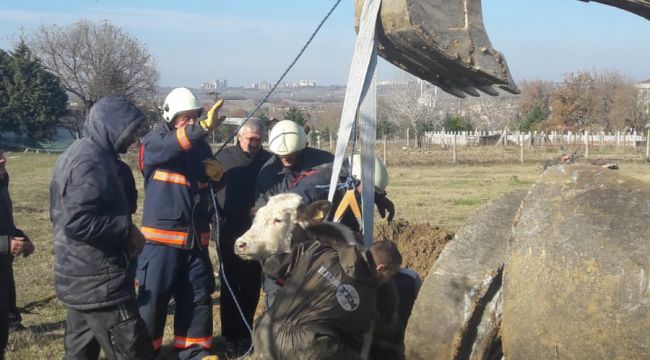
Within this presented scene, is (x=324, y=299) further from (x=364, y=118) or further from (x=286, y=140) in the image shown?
(x=286, y=140)

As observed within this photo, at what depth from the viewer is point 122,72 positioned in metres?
55.4

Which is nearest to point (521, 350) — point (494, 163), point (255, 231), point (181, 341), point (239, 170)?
point (255, 231)

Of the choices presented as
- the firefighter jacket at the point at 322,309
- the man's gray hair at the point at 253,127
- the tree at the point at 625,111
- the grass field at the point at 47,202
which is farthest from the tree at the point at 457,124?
the firefighter jacket at the point at 322,309

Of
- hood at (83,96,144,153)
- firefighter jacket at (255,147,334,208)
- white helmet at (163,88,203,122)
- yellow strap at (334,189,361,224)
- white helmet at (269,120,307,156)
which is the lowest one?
yellow strap at (334,189,361,224)

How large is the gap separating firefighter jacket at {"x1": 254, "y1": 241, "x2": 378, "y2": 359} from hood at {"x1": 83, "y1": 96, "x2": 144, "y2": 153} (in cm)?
131

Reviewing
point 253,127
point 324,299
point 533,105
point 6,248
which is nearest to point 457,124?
point 533,105

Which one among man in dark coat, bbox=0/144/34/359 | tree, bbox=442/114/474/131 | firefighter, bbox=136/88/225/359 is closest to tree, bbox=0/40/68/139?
tree, bbox=442/114/474/131

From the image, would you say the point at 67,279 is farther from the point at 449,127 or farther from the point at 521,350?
the point at 449,127

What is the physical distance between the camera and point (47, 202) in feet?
62.2

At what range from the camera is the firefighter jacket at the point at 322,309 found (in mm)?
3740

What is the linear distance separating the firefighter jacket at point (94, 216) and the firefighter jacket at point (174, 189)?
0.92 m

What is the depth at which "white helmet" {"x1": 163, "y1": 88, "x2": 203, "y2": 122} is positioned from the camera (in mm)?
5805

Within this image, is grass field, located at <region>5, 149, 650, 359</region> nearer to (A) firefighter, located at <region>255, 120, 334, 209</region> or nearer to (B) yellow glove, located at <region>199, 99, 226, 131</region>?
(A) firefighter, located at <region>255, 120, 334, 209</region>

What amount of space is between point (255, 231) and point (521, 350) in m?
2.03
